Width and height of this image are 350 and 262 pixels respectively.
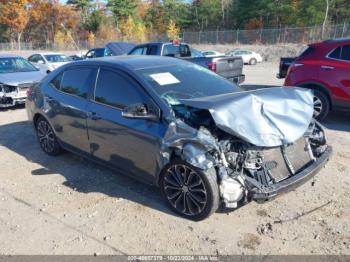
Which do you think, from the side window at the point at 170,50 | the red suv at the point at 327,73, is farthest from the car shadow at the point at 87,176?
the side window at the point at 170,50

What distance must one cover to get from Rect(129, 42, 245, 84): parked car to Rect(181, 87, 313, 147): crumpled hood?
577cm

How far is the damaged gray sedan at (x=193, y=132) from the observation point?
341 centimetres

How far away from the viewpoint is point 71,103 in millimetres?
4910

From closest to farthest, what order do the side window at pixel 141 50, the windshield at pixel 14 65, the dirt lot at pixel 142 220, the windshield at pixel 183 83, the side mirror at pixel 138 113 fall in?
1. the dirt lot at pixel 142 220
2. the side mirror at pixel 138 113
3. the windshield at pixel 183 83
4. the windshield at pixel 14 65
5. the side window at pixel 141 50

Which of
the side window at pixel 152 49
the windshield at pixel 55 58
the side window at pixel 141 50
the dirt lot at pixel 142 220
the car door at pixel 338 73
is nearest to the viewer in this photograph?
the dirt lot at pixel 142 220

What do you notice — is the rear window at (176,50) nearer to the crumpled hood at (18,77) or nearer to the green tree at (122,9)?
the crumpled hood at (18,77)

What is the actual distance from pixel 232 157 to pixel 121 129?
1.42 metres

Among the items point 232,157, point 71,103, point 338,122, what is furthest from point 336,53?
point 71,103

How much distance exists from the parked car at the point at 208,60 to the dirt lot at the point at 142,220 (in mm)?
5242

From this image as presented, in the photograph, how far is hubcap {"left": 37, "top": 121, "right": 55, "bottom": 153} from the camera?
5715 millimetres

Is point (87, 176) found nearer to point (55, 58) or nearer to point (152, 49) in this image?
point (152, 49)

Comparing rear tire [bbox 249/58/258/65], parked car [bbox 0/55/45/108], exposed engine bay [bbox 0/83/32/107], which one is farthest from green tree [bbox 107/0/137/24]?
exposed engine bay [bbox 0/83/32/107]

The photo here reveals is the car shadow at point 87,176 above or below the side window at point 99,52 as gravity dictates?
below

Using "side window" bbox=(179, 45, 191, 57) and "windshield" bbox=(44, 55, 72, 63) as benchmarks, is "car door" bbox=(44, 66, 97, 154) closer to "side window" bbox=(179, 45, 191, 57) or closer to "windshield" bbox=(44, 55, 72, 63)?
"side window" bbox=(179, 45, 191, 57)
